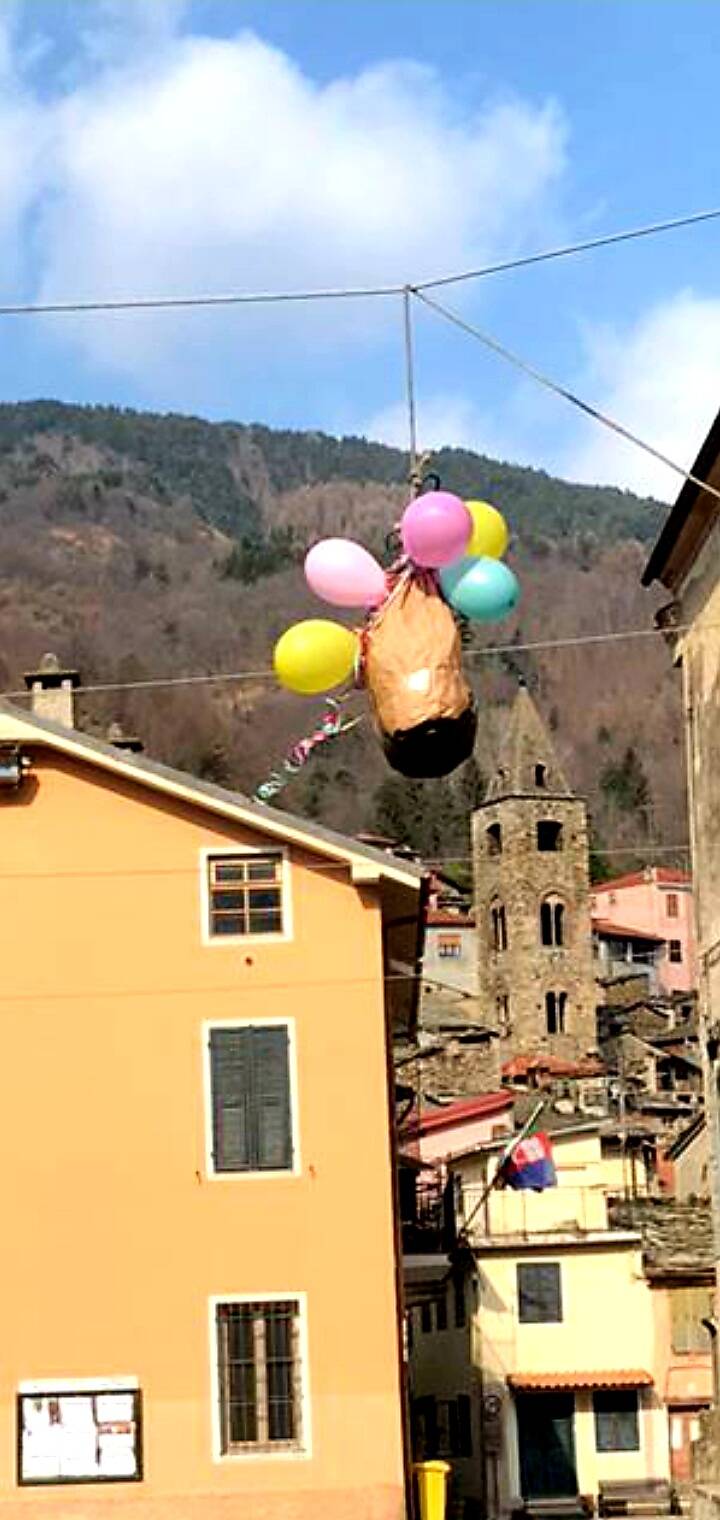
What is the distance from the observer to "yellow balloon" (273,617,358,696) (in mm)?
15172

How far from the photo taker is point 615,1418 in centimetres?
4475

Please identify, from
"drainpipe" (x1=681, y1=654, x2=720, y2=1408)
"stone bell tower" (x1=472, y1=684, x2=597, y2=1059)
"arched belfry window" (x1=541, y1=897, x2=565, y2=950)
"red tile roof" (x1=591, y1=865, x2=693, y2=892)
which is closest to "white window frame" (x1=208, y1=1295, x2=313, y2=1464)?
"drainpipe" (x1=681, y1=654, x2=720, y2=1408)

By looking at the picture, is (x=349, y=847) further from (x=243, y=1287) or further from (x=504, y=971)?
(x=504, y=971)

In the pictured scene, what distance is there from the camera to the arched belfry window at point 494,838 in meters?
126

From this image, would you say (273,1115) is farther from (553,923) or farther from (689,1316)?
(553,923)

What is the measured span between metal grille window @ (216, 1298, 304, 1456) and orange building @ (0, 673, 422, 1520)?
0.02m

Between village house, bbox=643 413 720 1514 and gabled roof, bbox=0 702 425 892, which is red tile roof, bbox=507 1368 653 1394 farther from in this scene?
village house, bbox=643 413 720 1514

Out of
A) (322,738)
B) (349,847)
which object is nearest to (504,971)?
(349,847)

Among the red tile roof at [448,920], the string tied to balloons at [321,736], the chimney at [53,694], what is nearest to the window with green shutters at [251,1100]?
the chimney at [53,694]

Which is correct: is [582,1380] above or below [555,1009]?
below

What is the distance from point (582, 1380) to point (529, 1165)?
42.3 ft

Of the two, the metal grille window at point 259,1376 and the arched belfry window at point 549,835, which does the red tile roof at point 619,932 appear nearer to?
the arched belfry window at point 549,835

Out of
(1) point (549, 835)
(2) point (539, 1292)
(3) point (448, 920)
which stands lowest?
(2) point (539, 1292)

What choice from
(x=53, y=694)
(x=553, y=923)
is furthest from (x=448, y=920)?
(x=53, y=694)
